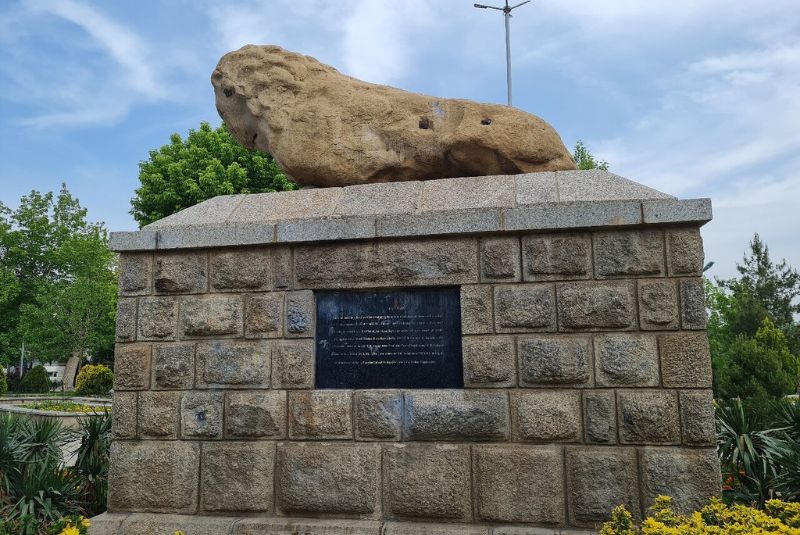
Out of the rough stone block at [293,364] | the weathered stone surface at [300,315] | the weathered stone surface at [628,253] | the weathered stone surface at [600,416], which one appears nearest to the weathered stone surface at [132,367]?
the rough stone block at [293,364]

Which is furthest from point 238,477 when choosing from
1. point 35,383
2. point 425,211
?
point 35,383

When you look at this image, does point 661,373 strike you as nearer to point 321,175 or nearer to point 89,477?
point 321,175

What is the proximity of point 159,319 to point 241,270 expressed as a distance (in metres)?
0.89

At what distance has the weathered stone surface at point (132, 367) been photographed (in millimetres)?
5594

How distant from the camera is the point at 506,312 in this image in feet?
16.7

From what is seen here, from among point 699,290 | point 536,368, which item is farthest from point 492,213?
point 699,290

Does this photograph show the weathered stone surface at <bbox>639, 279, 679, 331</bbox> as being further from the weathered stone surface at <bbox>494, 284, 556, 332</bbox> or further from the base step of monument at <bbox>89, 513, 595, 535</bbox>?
the base step of monument at <bbox>89, 513, 595, 535</bbox>

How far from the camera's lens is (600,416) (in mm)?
4840

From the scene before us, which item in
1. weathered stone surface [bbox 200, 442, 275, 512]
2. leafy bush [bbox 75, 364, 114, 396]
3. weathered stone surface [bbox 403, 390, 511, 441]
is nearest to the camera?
weathered stone surface [bbox 403, 390, 511, 441]

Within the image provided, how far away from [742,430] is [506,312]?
350cm

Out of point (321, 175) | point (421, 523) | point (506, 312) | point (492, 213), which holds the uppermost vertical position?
point (321, 175)

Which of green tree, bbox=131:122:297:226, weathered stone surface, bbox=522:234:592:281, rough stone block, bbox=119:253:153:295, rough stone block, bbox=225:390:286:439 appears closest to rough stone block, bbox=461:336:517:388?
weathered stone surface, bbox=522:234:592:281

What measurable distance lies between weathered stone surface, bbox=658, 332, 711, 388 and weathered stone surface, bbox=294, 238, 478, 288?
5.25 feet

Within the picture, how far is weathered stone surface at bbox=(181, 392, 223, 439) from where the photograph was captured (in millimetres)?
5389
